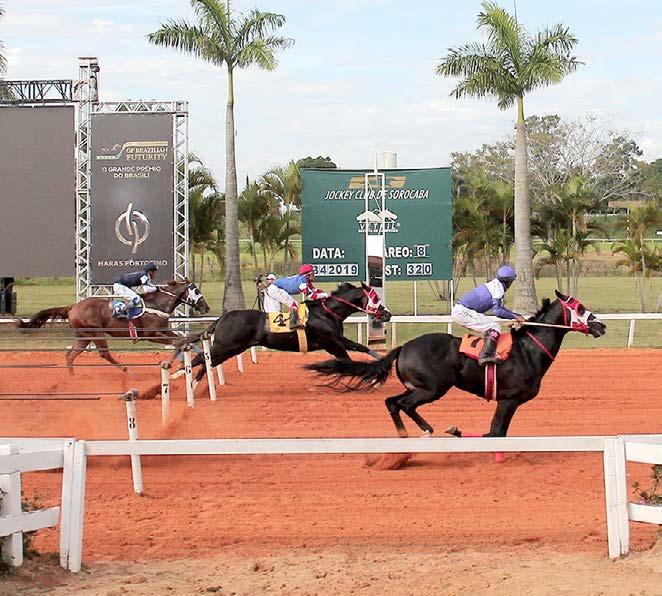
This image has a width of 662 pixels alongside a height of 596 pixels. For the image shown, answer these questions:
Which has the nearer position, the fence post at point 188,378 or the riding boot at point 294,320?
the fence post at point 188,378

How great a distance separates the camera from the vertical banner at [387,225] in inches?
890

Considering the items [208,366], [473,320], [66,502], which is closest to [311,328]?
[208,366]

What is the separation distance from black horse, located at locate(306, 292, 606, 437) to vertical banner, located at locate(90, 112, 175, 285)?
47.3ft

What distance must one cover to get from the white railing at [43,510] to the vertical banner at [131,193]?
17654mm

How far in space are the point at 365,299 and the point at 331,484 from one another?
21.6 ft

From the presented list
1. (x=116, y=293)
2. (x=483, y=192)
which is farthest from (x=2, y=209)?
(x=483, y=192)

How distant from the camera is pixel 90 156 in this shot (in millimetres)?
24438

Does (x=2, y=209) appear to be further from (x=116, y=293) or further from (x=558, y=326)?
(x=558, y=326)

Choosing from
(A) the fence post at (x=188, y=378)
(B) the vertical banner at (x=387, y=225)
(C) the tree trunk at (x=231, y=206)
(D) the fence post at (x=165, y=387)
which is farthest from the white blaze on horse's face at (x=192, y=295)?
(C) the tree trunk at (x=231, y=206)

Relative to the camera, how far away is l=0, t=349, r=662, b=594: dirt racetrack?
6.35m

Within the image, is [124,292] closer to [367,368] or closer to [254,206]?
[367,368]

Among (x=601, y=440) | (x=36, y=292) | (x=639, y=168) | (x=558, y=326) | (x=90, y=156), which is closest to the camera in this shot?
(x=601, y=440)

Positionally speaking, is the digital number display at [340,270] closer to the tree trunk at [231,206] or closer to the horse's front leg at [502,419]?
the tree trunk at [231,206]

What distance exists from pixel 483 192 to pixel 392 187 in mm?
11886
